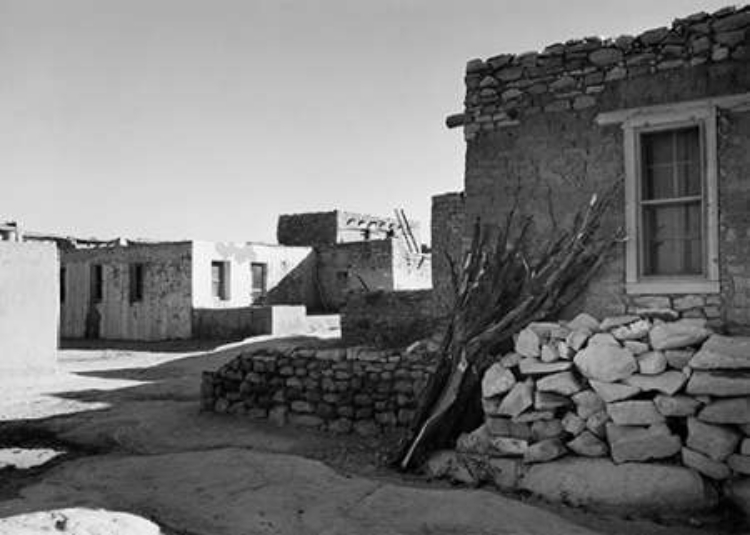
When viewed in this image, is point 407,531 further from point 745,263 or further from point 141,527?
point 745,263

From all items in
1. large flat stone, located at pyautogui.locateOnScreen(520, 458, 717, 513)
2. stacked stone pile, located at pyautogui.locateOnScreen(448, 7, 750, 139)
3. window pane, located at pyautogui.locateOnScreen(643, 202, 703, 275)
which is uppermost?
stacked stone pile, located at pyautogui.locateOnScreen(448, 7, 750, 139)

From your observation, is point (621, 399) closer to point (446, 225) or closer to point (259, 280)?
point (446, 225)

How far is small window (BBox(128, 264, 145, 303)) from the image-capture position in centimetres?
2177

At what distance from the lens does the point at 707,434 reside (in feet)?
17.2

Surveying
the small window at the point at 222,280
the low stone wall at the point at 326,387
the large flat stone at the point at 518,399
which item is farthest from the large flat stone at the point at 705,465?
the small window at the point at 222,280

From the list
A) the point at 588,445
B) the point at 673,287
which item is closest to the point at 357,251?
the point at 673,287

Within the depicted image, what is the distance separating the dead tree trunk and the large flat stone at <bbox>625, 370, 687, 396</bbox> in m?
1.13

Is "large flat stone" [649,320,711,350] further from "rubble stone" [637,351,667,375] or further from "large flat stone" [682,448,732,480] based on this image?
"large flat stone" [682,448,732,480]

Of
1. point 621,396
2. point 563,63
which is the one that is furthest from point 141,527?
point 563,63

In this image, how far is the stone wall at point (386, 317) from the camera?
14078 mm

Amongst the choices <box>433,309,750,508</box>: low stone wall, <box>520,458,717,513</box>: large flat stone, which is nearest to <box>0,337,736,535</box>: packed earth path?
<box>520,458,717,513</box>: large flat stone

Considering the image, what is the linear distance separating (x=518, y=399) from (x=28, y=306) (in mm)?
10108

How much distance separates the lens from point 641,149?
6215 millimetres

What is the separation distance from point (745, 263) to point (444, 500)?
3.45 metres
